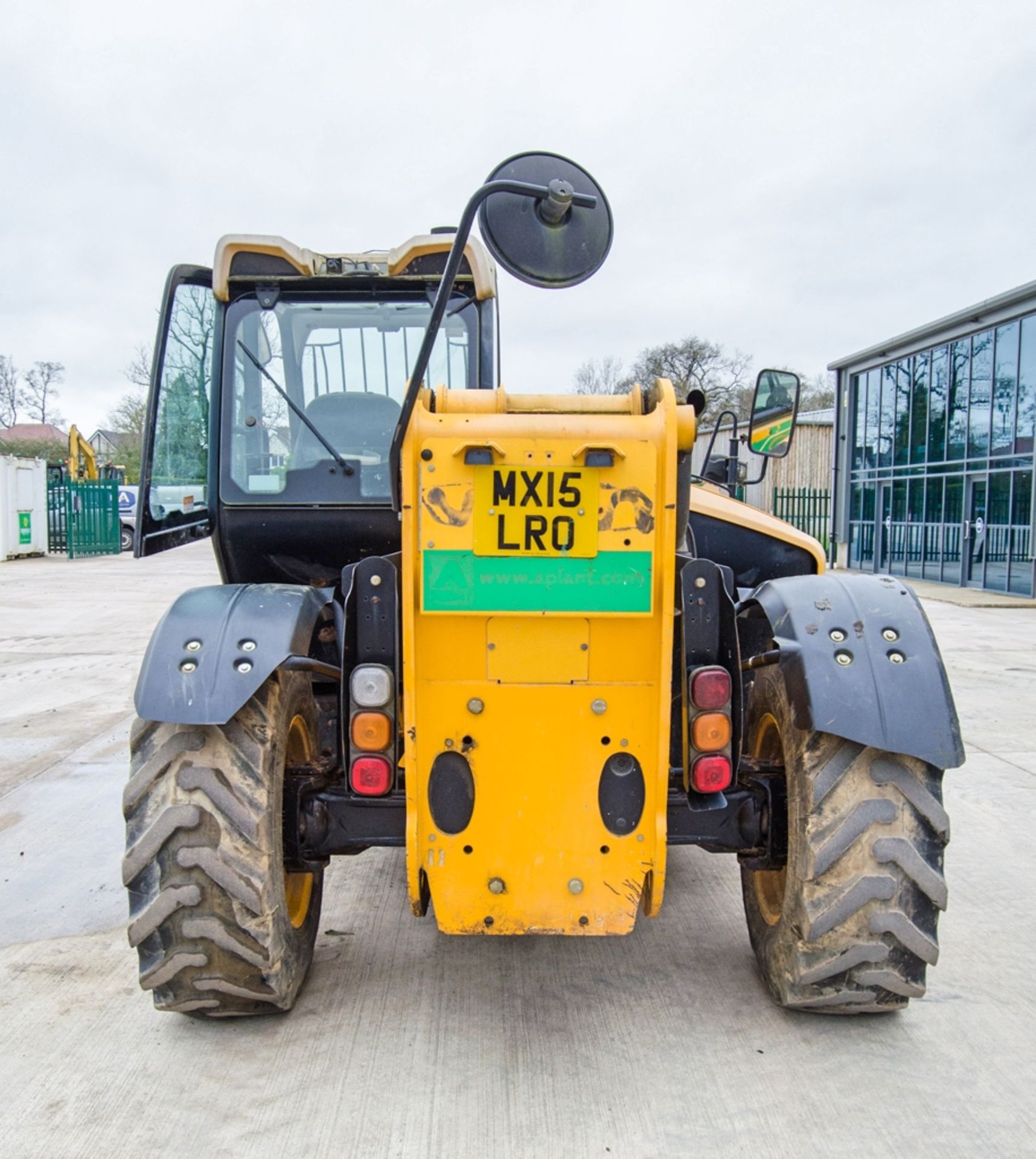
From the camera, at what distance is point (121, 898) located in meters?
3.99

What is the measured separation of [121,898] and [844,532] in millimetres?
22653

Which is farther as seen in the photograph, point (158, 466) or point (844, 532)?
point (844, 532)

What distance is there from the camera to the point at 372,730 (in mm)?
2773

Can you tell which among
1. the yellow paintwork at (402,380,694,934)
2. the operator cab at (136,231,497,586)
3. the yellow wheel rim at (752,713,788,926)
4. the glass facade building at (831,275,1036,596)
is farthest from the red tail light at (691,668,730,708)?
the glass facade building at (831,275,1036,596)

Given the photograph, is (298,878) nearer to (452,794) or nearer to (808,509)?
(452,794)

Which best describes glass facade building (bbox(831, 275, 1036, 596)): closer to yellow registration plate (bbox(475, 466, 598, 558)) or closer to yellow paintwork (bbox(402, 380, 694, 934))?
yellow paintwork (bbox(402, 380, 694, 934))

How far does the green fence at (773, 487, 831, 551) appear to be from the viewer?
2583 centimetres

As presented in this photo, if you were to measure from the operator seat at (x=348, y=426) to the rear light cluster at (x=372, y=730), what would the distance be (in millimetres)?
1523

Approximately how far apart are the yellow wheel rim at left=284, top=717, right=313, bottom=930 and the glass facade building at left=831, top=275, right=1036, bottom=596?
16.5 meters

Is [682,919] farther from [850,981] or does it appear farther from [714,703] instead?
[714,703]

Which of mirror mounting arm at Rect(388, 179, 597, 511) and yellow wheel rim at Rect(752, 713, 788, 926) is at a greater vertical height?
mirror mounting arm at Rect(388, 179, 597, 511)

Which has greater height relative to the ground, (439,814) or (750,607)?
(750,607)

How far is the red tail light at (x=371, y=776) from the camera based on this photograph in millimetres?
2789

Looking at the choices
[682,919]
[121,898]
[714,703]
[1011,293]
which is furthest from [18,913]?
[1011,293]
